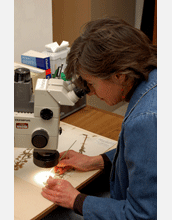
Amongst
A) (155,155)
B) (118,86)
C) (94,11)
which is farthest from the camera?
(94,11)

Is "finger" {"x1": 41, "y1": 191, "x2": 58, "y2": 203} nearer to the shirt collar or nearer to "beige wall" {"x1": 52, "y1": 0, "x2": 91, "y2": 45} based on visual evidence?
the shirt collar

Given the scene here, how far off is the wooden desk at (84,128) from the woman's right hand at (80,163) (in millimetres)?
30

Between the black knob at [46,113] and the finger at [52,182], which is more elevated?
the black knob at [46,113]

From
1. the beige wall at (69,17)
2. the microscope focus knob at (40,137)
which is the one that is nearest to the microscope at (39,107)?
the microscope focus knob at (40,137)

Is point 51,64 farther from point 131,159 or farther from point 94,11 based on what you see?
point 94,11

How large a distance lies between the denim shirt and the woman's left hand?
118 mm

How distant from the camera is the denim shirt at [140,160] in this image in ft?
3.33

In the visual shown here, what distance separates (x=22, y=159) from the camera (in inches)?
63.1

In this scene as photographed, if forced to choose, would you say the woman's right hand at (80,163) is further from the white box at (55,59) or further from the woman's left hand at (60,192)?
the white box at (55,59)

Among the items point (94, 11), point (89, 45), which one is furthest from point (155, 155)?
point (94, 11)

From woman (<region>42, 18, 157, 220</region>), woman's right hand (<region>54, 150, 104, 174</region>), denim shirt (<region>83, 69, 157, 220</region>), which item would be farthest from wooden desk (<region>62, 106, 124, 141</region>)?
denim shirt (<region>83, 69, 157, 220</region>)

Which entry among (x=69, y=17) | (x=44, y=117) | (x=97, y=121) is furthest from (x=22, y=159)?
(x=69, y=17)

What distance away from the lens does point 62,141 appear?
176 cm

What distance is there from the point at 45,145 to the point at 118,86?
1.33 ft
